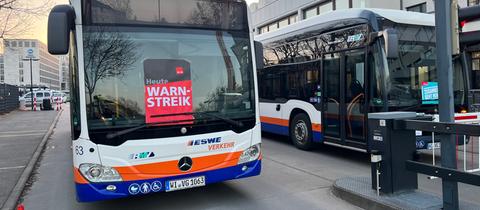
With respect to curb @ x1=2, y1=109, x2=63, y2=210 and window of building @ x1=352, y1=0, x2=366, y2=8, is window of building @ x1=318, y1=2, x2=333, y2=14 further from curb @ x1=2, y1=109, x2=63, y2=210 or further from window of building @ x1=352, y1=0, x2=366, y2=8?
curb @ x1=2, y1=109, x2=63, y2=210

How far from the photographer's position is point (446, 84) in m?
4.46

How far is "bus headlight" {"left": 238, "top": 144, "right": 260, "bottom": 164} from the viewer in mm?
5422

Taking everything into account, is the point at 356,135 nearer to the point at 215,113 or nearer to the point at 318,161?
the point at 318,161

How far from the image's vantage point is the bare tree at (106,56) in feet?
15.3

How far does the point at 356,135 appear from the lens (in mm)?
8023

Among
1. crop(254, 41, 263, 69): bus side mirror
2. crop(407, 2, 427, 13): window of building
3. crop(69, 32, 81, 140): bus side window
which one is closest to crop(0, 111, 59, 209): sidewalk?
crop(69, 32, 81, 140): bus side window

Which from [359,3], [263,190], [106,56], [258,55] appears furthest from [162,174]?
[359,3]

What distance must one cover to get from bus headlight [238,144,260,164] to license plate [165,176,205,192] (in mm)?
621

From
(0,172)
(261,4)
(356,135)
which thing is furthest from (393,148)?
(261,4)

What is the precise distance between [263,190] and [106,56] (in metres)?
3.14

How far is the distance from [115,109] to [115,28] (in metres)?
0.97

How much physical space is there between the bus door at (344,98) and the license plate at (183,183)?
3.93 metres

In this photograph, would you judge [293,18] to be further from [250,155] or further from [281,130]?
[250,155]

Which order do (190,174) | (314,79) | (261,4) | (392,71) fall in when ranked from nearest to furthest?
(190,174)
(392,71)
(314,79)
(261,4)
